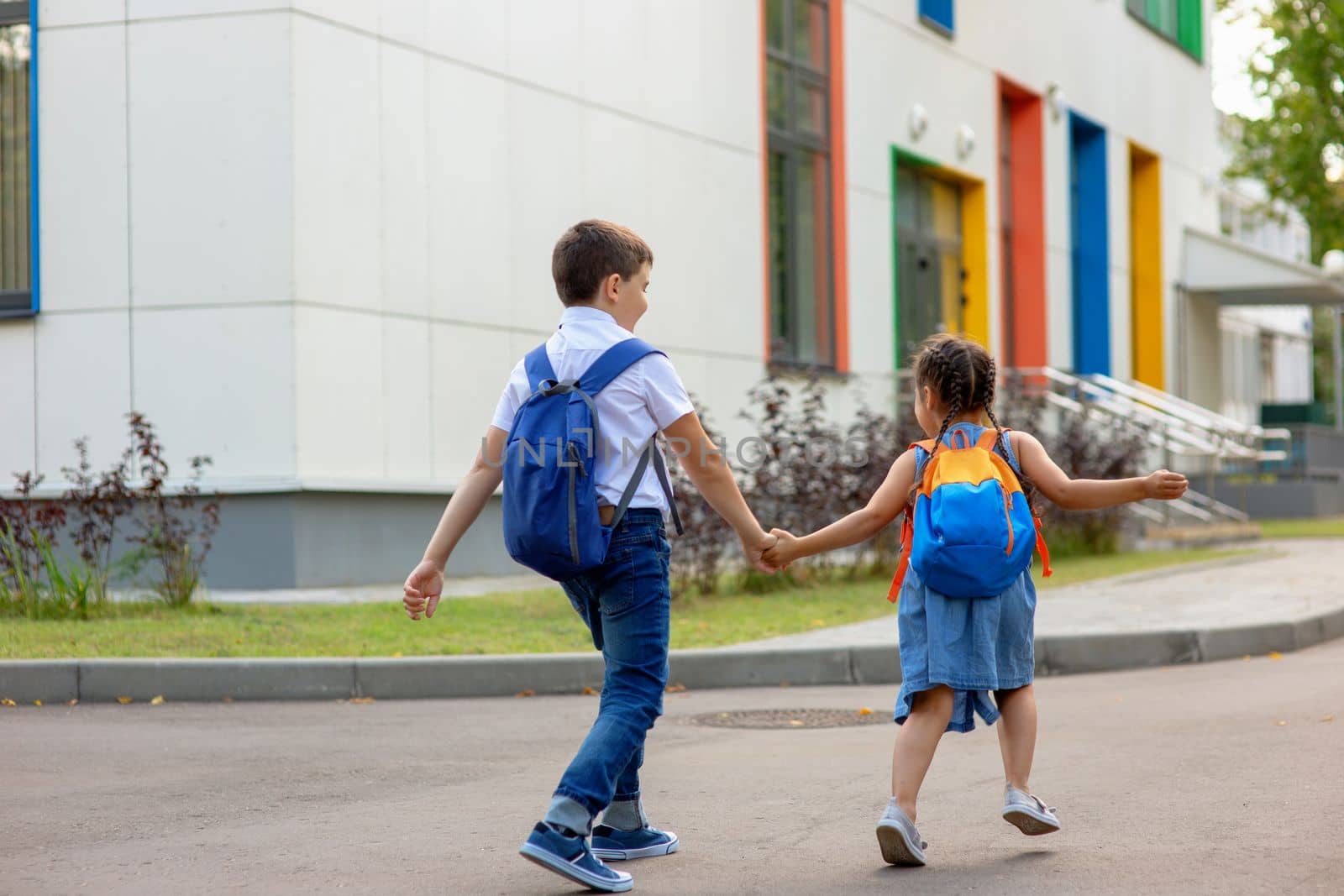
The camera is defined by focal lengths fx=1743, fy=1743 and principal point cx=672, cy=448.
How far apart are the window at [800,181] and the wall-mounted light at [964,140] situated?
12.8 ft

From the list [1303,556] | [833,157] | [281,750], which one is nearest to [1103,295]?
[833,157]

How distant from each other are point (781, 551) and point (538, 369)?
879 millimetres

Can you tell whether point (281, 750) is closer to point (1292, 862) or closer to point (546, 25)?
point (1292, 862)

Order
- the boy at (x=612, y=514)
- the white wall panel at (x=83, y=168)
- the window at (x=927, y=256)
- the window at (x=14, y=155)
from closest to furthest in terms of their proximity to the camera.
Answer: the boy at (x=612, y=514) → the white wall panel at (x=83, y=168) → the window at (x=14, y=155) → the window at (x=927, y=256)

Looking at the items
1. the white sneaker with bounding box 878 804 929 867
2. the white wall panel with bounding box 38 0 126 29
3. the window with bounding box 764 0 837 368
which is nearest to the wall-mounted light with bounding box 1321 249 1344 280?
the window with bounding box 764 0 837 368

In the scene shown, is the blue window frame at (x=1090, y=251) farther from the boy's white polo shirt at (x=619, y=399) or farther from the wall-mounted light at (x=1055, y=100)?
the boy's white polo shirt at (x=619, y=399)

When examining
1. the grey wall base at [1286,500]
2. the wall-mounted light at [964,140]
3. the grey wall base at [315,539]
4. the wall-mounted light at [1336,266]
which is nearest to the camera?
the grey wall base at [315,539]

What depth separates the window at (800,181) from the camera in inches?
805

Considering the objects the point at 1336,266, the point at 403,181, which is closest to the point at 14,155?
the point at 403,181

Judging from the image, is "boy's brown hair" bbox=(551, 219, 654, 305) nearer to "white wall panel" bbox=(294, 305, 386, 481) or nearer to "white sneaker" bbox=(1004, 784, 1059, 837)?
"white sneaker" bbox=(1004, 784, 1059, 837)

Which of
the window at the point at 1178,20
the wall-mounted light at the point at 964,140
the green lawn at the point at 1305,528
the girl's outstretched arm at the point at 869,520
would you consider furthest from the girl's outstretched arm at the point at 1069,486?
the window at the point at 1178,20

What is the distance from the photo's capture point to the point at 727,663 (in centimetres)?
934

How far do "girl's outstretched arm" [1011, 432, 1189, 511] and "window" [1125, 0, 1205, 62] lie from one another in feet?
94.0

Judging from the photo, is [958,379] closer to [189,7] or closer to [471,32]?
[189,7]
